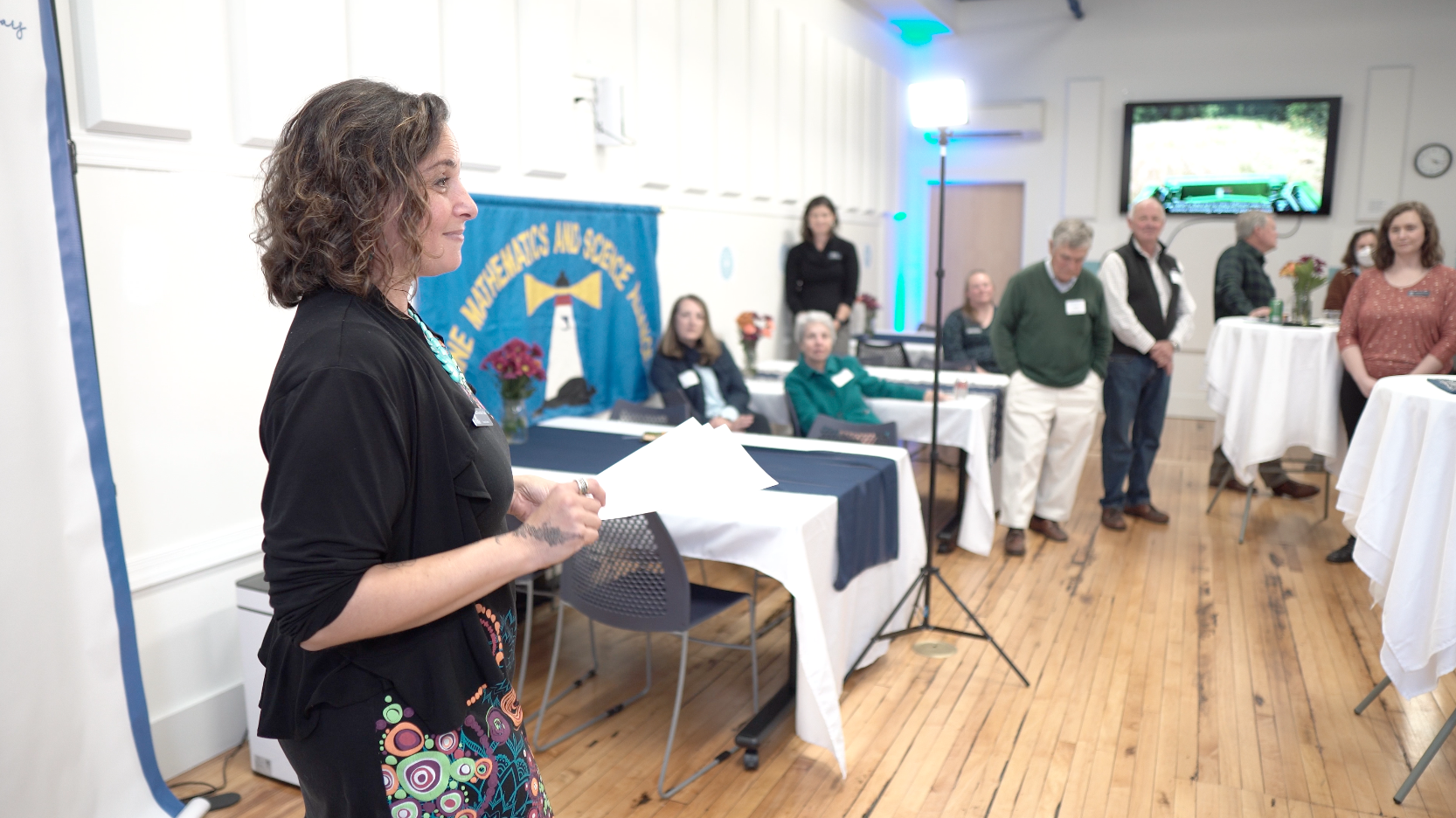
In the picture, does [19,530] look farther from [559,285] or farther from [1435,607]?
[1435,607]

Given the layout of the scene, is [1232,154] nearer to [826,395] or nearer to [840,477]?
[826,395]

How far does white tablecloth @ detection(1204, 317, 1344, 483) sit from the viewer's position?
4.62 metres

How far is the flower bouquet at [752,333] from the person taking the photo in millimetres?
5668

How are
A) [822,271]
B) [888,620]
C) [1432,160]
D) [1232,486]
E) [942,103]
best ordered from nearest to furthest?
[888,620] < [942,103] < [1232,486] < [822,271] < [1432,160]

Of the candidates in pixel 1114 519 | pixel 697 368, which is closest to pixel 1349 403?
pixel 1114 519

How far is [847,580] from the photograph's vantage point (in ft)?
9.37

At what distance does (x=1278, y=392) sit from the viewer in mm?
4746

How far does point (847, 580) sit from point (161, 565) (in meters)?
1.95

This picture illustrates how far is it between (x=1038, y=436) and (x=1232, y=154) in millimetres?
5370

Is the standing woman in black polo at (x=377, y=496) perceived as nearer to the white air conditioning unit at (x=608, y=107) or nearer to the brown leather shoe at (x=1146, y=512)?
the white air conditioning unit at (x=608, y=107)

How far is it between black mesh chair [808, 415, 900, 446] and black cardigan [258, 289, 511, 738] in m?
3.01

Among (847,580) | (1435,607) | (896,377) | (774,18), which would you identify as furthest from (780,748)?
(774,18)

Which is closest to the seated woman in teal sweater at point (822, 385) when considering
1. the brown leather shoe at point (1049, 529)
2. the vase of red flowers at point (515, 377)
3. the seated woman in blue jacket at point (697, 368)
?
the seated woman in blue jacket at point (697, 368)

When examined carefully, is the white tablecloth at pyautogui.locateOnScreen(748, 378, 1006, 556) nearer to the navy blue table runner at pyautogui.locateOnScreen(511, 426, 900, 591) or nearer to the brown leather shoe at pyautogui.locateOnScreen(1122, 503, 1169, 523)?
the navy blue table runner at pyautogui.locateOnScreen(511, 426, 900, 591)
